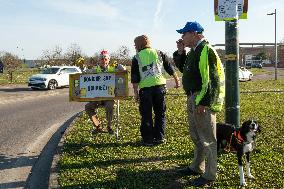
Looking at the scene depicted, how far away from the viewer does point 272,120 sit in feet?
33.8

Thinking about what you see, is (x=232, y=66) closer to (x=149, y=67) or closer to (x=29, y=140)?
(x=149, y=67)

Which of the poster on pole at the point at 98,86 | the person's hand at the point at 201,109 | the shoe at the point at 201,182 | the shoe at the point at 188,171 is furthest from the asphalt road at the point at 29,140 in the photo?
the person's hand at the point at 201,109

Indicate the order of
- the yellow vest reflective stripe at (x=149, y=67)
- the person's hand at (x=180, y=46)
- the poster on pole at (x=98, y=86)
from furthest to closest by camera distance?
the poster on pole at (x=98, y=86) < the yellow vest reflective stripe at (x=149, y=67) < the person's hand at (x=180, y=46)

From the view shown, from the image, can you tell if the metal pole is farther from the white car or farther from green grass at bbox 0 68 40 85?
green grass at bbox 0 68 40 85

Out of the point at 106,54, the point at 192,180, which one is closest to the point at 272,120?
the point at 106,54

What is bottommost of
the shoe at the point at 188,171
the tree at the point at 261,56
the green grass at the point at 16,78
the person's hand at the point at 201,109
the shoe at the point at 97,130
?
the shoe at the point at 188,171

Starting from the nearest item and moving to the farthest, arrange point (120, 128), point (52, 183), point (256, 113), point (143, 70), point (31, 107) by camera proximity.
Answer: point (52, 183), point (143, 70), point (120, 128), point (256, 113), point (31, 107)

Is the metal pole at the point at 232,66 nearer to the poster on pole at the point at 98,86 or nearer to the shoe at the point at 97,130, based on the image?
the poster on pole at the point at 98,86

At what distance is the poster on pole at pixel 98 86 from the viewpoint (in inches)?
325

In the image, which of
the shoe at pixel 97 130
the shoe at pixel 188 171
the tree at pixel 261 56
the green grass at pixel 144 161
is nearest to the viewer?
the green grass at pixel 144 161

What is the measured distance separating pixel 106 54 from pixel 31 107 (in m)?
8.70

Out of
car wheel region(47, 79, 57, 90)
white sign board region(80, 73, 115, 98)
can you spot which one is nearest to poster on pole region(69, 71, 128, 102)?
white sign board region(80, 73, 115, 98)

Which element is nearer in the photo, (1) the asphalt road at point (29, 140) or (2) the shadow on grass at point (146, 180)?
(2) the shadow on grass at point (146, 180)

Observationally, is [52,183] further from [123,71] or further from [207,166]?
[123,71]
